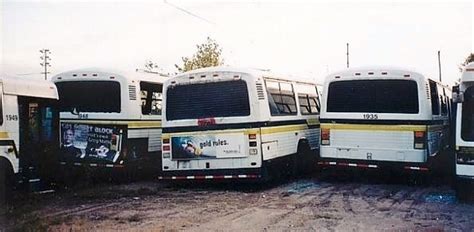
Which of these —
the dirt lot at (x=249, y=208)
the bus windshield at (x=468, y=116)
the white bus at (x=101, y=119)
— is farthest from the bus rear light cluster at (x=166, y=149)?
the bus windshield at (x=468, y=116)

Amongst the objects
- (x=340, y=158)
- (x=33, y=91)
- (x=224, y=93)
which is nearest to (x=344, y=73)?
(x=340, y=158)

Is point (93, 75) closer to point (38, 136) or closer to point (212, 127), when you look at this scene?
point (38, 136)

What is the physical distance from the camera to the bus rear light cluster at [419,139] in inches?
503

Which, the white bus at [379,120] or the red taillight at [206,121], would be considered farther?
the white bus at [379,120]

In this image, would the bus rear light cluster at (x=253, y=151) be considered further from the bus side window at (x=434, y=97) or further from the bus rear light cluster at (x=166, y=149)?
the bus side window at (x=434, y=97)

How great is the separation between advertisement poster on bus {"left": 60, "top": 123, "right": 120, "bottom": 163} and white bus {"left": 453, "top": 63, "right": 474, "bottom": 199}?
765cm

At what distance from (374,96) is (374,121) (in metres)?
0.60

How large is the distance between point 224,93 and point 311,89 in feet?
16.2

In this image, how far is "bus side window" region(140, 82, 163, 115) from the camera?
584 inches

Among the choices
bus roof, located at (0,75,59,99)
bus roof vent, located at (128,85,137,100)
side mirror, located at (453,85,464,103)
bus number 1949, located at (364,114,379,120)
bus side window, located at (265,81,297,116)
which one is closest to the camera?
side mirror, located at (453,85,464,103)

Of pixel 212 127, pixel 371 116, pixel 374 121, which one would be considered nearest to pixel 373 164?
pixel 374 121

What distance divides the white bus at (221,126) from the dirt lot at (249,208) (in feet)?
1.86

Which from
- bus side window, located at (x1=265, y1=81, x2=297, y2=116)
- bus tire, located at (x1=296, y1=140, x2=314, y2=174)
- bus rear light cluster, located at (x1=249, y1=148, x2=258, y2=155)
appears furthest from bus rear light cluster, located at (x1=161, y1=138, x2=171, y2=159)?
bus tire, located at (x1=296, y1=140, x2=314, y2=174)

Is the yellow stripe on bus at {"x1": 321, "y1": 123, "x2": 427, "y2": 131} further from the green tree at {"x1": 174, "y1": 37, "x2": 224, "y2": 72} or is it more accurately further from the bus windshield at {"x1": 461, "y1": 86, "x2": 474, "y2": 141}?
the green tree at {"x1": 174, "y1": 37, "x2": 224, "y2": 72}
